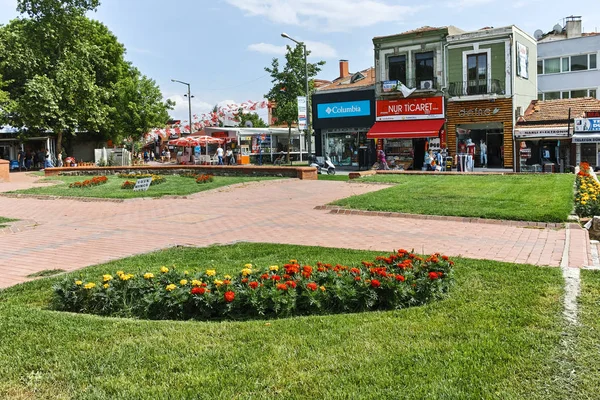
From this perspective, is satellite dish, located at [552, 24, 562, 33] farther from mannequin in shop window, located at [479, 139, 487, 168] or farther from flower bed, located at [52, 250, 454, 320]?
flower bed, located at [52, 250, 454, 320]

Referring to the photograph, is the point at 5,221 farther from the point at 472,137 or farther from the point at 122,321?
the point at 472,137

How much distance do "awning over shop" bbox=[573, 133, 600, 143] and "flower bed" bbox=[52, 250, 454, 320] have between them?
25.9 meters

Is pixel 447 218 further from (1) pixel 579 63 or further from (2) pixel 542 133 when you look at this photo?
(1) pixel 579 63

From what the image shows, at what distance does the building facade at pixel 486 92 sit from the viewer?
99.7 ft

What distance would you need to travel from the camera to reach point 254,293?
5.00 m

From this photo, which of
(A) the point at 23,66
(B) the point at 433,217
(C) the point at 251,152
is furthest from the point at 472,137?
(A) the point at 23,66

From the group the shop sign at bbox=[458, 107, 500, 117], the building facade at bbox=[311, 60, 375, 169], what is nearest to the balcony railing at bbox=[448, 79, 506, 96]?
the shop sign at bbox=[458, 107, 500, 117]

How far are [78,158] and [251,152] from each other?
628 inches

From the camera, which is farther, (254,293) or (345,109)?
(345,109)

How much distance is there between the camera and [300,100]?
98.8ft

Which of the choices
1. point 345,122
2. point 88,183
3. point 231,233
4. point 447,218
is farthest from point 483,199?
point 345,122

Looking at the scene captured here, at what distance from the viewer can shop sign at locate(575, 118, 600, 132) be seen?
27.5 m

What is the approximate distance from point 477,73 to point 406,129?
5.14m

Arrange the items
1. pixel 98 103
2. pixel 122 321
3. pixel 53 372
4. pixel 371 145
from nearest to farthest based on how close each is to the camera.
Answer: pixel 53 372 < pixel 122 321 < pixel 371 145 < pixel 98 103
